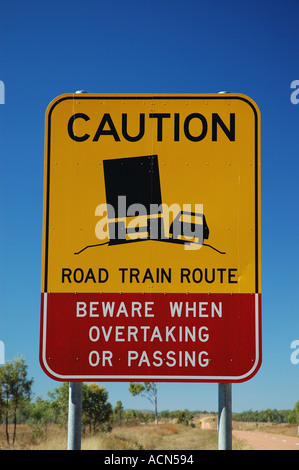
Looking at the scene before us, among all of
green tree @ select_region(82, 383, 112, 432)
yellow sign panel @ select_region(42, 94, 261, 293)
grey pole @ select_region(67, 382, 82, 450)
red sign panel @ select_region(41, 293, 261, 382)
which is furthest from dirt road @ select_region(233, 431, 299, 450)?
grey pole @ select_region(67, 382, 82, 450)

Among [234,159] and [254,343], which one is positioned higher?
[234,159]

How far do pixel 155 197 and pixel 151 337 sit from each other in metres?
0.91

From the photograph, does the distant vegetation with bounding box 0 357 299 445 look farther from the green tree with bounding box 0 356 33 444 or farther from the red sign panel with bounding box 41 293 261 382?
the red sign panel with bounding box 41 293 261 382

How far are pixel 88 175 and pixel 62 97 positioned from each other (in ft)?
1.97

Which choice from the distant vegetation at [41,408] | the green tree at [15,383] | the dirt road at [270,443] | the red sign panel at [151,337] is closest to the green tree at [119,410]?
the distant vegetation at [41,408]

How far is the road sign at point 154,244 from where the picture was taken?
12.1 feet

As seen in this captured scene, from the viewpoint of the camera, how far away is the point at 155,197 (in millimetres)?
3803

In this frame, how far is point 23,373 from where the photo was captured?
33938mm

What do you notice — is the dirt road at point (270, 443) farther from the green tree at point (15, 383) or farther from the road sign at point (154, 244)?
the road sign at point (154, 244)

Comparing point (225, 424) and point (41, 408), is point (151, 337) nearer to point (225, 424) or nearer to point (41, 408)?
point (225, 424)

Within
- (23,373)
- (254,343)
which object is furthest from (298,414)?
(254,343)
